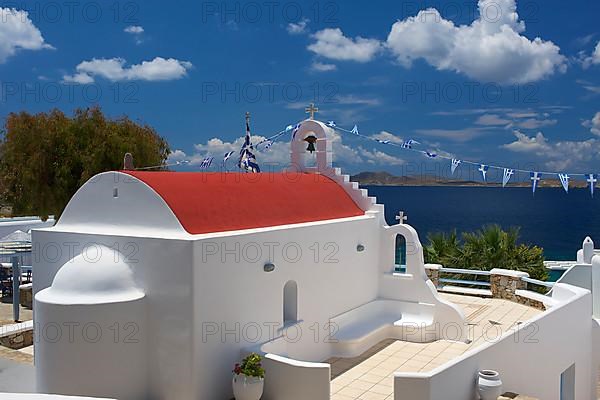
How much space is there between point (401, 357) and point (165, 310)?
22.3 feet

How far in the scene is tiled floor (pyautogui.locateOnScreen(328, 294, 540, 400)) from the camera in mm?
12031

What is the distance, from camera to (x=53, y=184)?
77.9 feet

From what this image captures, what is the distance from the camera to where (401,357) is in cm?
1420

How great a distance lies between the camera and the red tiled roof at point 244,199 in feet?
36.8

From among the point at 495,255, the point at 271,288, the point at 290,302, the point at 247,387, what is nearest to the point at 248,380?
the point at 247,387

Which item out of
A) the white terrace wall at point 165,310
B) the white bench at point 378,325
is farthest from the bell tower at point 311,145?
the white terrace wall at point 165,310

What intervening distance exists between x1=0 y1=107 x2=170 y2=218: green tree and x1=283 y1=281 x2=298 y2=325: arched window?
44.9 feet

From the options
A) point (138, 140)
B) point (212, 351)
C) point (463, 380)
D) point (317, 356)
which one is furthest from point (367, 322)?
point (138, 140)

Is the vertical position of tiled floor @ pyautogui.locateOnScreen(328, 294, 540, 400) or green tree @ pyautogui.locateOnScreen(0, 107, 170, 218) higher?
green tree @ pyautogui.locateOnScreen(0, 107, 170, 218)

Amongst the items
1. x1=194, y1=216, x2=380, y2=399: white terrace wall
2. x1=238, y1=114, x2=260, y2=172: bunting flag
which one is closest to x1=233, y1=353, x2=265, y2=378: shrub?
Result: x1=194, y1=216, x2=380, y2=399: white terrace wall

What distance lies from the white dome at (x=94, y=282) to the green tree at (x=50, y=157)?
13491 millimetres

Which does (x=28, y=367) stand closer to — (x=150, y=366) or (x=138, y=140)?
(x=150, y=366)

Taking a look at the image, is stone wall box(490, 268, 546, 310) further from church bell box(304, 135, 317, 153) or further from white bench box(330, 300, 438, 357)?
church bell box(304, 135, 317, 153)

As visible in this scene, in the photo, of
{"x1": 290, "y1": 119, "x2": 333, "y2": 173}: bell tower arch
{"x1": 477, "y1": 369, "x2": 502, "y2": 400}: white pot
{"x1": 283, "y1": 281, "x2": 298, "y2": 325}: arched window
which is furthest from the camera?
{"x1": 290, "y1": 119, "x2": 333, "y2": 173}: bell tower arch
